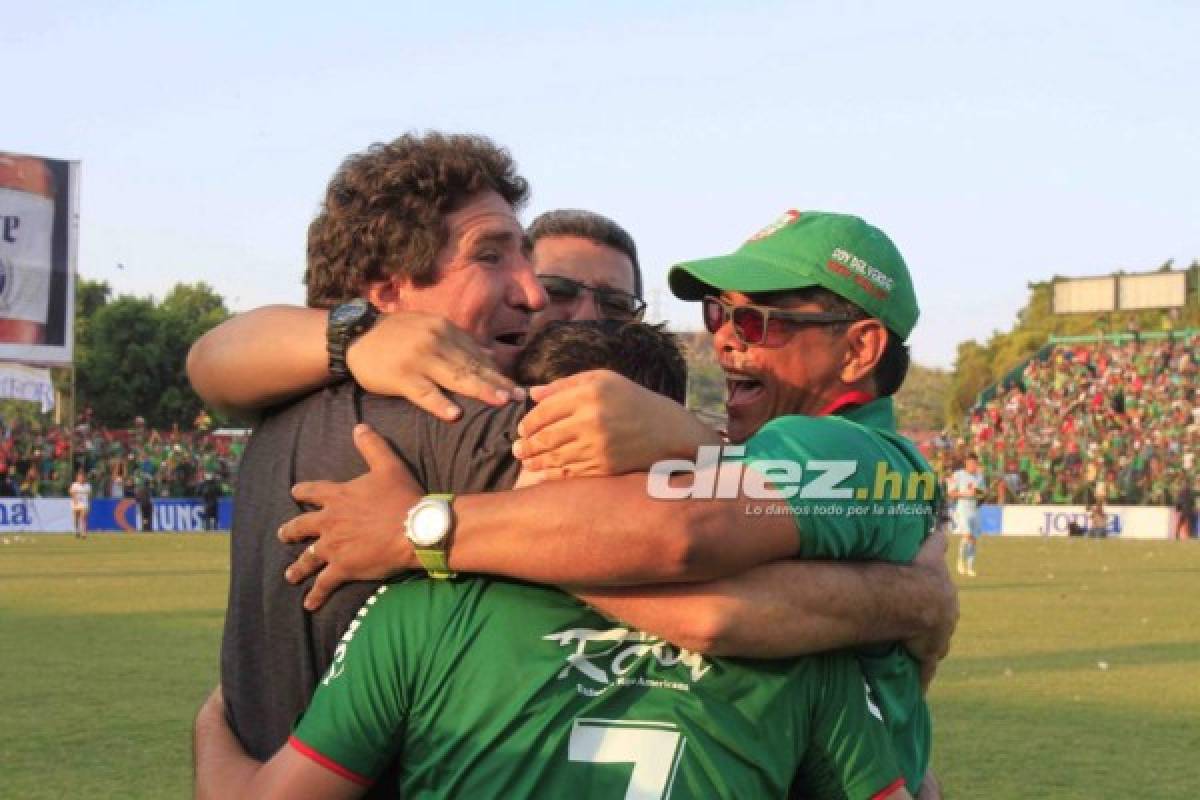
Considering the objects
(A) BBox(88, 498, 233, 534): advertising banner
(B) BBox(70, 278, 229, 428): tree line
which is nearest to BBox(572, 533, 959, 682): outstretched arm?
(A) BBox(88, 498, 233, 534): advertising banner

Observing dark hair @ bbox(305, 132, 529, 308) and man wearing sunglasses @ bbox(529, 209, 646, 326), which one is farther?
man wearing sunglasses @ bbox(529, 209, 646, 326)

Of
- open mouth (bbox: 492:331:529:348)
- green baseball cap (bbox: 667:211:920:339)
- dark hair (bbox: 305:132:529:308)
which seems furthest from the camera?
green baseball cap (bbox: 667:211:920:339)

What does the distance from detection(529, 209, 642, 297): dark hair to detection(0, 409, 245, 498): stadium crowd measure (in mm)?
40916

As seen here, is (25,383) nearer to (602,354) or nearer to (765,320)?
(765,320)

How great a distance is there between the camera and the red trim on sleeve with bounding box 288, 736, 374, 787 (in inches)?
110

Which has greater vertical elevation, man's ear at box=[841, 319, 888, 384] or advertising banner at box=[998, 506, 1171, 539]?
man's ear at box=[841, 319, 888, 384]

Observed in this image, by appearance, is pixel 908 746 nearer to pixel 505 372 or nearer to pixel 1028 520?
pixel 505 372

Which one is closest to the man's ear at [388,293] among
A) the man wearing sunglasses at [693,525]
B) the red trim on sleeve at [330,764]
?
the man wearing sunglasses at [693,525]

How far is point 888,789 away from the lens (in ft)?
10.1


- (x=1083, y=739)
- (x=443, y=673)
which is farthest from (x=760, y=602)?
(x=1083, y=739)

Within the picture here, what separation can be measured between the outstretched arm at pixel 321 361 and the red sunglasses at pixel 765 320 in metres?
0.80

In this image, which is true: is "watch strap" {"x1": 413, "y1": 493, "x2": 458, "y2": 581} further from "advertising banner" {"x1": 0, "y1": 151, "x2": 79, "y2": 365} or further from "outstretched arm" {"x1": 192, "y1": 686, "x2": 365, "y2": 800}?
"advertising banner" {"x1": 0, "y1": 151, "x2": 79, "y2": 365}

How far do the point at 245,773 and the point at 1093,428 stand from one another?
57977 mm

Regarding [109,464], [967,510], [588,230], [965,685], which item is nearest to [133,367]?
[109,464]
